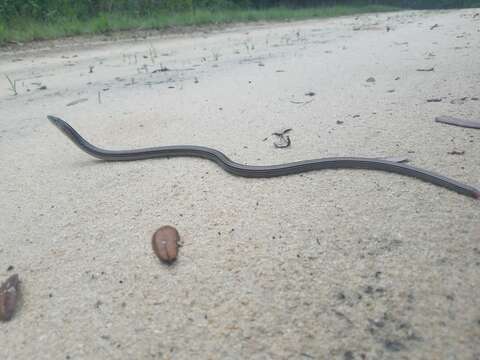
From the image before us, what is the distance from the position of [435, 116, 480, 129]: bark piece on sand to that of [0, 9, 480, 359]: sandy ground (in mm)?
78

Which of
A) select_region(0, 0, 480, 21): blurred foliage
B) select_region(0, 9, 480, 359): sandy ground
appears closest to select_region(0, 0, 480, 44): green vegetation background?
select_region(0, 0, 480, 21): blurred foliage

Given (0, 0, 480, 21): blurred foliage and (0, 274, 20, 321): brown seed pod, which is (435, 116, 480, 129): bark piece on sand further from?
(0, 0, 480, 21): blurred foliage

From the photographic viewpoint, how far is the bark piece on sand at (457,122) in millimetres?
2230

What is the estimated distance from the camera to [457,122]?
7.55 ft

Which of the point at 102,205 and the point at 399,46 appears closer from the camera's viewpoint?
the point at 102,205

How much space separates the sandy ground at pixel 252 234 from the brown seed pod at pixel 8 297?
3 cm

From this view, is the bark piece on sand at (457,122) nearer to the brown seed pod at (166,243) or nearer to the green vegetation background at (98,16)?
the brown seed pod at (166,243)

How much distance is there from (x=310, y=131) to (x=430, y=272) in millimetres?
1495

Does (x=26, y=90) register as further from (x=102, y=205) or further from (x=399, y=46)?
(x=399, y=46)

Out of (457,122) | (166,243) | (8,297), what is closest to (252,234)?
(166,243)

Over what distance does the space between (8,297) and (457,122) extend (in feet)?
8.05

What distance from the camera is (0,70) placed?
5.74 metres

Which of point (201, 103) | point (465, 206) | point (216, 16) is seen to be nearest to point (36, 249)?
point (465, 206)

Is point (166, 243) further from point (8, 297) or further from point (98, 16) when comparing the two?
point (98, 16)
